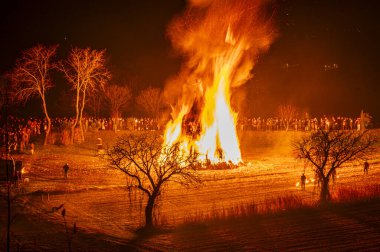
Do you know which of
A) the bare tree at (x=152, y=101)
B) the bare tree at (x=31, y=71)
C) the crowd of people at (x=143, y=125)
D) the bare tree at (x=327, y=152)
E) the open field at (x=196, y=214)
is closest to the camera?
the open field at (x=196, y=214)

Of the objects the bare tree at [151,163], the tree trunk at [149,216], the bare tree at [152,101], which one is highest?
the bare tree at [152,101]

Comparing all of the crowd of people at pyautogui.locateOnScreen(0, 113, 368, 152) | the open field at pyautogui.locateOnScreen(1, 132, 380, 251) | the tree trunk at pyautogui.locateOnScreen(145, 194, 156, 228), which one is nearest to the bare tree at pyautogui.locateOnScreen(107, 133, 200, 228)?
the tree trunk at pyautogui.locateOnScreen(145, 194, 156, 228)

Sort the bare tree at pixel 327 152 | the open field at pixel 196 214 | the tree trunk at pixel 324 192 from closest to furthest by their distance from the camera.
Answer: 1. the open field at pixel 196 214
2. the tree trunk at pixel 324 192
3. the bare tree at pixel 327 152

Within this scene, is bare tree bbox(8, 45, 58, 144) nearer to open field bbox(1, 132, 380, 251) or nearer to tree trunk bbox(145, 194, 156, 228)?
open field bbox(1, 132, 380, 251)

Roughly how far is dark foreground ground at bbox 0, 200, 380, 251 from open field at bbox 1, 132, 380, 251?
0.03 metres

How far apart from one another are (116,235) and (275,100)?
60.2m

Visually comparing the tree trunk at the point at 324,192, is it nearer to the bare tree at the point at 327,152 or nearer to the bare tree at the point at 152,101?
the bare tree at the point at 327,152

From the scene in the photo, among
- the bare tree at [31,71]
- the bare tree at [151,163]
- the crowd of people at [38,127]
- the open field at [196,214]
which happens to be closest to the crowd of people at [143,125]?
the crowd of people at [38,127]

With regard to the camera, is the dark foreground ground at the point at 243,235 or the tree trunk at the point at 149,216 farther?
the tree trunk at the point at 149,216

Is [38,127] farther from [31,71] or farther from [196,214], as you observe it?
[196,214]

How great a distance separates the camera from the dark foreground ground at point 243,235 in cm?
1458

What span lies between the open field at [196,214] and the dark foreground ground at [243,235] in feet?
0.11

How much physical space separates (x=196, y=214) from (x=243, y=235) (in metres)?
3.22

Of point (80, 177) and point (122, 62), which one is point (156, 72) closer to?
point (122, 62)
